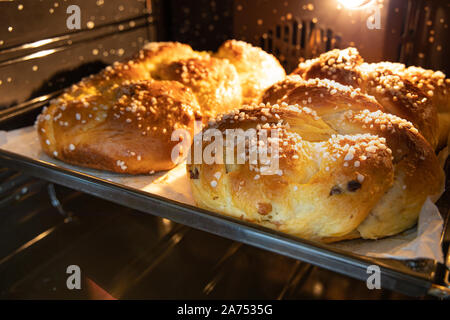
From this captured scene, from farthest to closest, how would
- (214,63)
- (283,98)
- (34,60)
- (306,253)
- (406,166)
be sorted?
(214,63) → (34,60) → (283,98) → (406,166) → (306,253)

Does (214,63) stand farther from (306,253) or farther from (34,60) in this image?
(306,253)

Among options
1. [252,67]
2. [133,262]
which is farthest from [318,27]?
[133,262]

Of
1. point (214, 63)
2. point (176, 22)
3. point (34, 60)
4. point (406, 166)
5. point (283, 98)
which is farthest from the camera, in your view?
point (176, 22)

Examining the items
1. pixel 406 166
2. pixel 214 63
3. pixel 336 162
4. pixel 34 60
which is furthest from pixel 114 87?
pixel 406 166

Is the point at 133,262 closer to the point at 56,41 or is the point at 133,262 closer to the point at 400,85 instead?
the point at 56,41

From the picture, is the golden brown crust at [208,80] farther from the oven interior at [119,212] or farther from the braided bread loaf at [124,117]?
the oven interior at [119,212]

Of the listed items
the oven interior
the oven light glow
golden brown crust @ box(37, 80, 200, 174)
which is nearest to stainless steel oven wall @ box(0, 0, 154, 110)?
the oven interior

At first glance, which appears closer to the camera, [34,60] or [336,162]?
[336,162]
